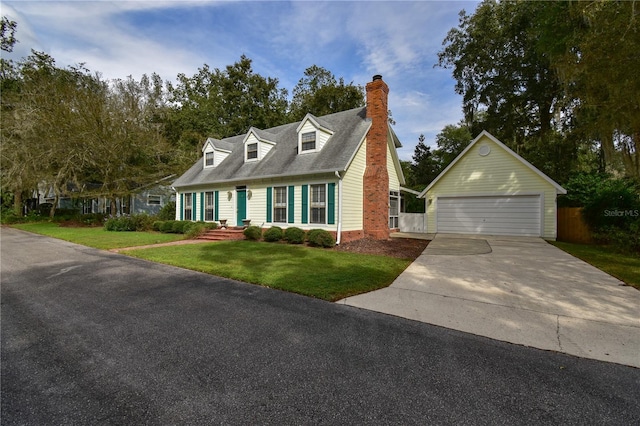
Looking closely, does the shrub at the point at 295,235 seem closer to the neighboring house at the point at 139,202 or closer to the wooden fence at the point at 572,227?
the wooden fence at the point at 572,227

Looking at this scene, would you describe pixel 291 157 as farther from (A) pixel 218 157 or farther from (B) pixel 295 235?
(A) pixel 218 157

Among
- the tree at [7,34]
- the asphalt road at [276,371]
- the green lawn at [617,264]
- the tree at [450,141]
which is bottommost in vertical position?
the asphalt road at [276,371]

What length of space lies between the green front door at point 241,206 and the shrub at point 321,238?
5.12 m

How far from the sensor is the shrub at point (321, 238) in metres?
11.1

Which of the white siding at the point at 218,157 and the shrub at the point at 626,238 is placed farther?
the white siding at the point at 218,157

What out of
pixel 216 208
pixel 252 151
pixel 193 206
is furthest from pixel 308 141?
pixel 193 206

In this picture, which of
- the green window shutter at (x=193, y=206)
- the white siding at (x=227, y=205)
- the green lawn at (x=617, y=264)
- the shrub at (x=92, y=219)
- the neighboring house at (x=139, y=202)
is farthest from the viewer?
the neighboring house at (x=139, y=202)

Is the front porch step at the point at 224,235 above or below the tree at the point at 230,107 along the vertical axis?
below

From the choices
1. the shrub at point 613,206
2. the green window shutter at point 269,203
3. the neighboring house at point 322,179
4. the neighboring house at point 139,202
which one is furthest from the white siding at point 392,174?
the neighboring house at point 139,202

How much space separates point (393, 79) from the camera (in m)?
14.7

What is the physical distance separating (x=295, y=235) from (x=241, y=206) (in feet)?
15.6

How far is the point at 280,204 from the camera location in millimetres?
13648

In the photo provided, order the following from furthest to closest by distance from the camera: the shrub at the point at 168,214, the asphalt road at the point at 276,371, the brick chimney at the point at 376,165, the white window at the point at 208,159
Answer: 1. the shrub at the point at 168,214
2. the white window at the point at 208,159
3. the brick chimney at the point at 376,165
4. the asphalt road at the point at 276,371

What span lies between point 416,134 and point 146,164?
1012 inches
